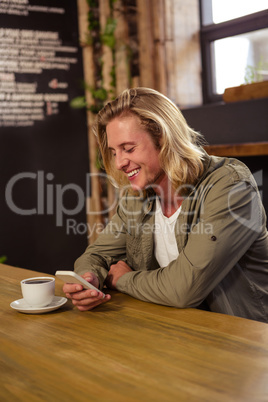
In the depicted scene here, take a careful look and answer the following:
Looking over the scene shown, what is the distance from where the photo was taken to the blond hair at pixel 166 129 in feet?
5.77

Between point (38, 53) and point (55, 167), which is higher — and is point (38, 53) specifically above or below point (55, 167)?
above

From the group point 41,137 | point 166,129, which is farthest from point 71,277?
point 41,137

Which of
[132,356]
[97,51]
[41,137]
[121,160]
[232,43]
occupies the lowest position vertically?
[132,356]

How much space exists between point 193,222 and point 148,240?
22cm

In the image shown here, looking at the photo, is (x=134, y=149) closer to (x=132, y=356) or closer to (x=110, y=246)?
(x=110, y=246)

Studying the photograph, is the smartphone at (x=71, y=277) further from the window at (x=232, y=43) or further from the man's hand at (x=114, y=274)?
the window at (x=232, y=43)

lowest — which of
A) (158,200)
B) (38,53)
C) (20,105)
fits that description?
(158,200)

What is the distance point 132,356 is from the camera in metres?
1.00

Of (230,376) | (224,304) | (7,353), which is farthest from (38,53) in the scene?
(230,376)

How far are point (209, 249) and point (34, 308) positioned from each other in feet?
1.80

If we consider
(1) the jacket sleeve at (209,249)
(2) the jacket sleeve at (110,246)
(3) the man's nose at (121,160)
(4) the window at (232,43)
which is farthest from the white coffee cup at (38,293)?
(4) the window at (232,43)

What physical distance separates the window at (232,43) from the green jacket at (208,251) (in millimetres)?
1857

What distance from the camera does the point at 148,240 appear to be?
5.99 ft

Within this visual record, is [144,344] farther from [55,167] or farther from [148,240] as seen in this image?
[55,167]
